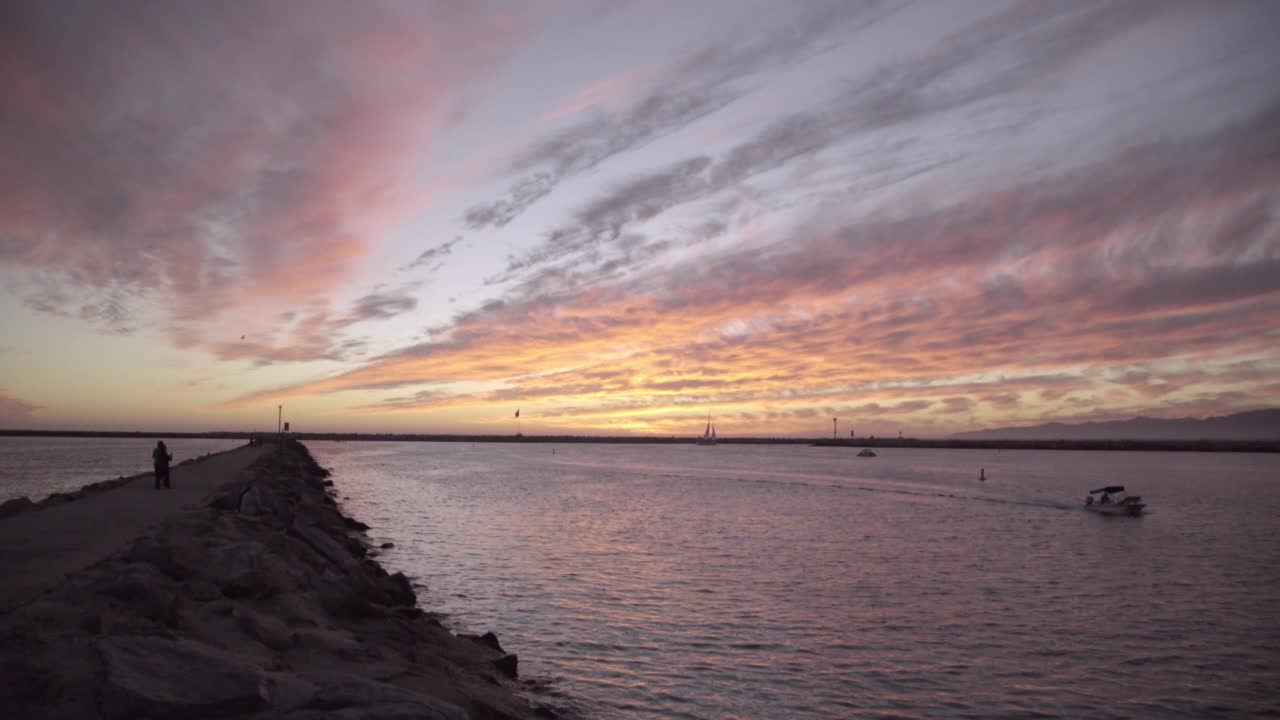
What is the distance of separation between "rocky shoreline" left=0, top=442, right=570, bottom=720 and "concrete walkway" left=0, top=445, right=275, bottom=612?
1.06 m

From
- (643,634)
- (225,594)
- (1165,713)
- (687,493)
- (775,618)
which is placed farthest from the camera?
(687,493)

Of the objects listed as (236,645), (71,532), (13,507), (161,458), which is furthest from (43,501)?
(236,645)

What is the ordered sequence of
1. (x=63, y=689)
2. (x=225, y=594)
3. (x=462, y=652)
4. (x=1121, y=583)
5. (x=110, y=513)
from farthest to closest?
(x=1121, y=583) < (x=110, y=513) < (x=462, y=652) < (x=225, y=594) < (x=63, y=689)

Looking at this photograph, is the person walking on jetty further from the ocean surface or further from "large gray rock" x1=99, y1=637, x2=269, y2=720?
"large gray rock" x1=99, y1=637, x2=269, y2=720

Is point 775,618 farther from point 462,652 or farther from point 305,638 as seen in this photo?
point 305,638

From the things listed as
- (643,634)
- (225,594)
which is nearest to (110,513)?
(225,594)

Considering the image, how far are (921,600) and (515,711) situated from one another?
529 inches

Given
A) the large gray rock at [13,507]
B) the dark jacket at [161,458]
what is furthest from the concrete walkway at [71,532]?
the dark jacket at [161,458]

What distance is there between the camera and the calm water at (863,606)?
12773mm

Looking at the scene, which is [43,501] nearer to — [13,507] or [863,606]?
[13,507]

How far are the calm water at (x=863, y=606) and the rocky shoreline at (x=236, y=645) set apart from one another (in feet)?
9.23

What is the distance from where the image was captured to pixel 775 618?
1747 centimetres

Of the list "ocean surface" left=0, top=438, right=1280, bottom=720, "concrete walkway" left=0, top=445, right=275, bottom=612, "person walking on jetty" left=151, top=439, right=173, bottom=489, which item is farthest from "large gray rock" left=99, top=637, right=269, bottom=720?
"person walking on jetty" left=151, top=439, right=173, bottom=489

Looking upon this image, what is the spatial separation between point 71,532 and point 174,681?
1215 centimetres
